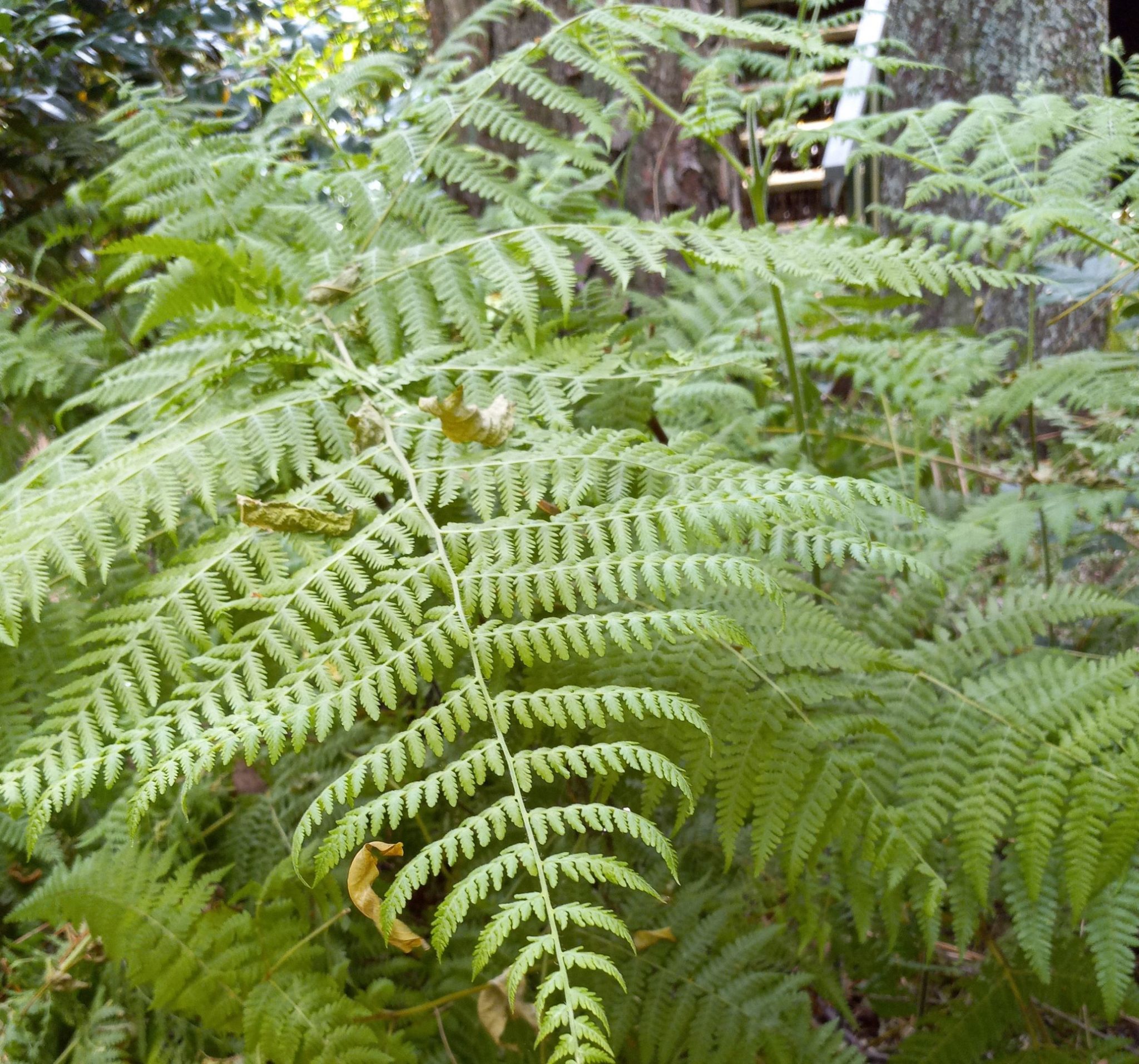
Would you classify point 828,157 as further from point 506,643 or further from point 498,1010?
point 498,1010

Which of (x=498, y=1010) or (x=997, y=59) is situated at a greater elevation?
(x=997, y=59)

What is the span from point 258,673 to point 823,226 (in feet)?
4.05

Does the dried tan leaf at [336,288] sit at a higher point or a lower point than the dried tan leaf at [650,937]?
higher

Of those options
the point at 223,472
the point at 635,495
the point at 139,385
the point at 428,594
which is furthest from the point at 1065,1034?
Answer: the point at 139,385

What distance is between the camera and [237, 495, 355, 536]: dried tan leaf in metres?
1.20

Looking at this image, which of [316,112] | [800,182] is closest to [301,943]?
[316,112]

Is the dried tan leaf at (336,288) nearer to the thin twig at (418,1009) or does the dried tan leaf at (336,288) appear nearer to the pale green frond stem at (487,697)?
the pale green frond stem at (487,697)

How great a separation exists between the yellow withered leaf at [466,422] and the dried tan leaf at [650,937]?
831 mm

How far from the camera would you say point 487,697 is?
39.2 inches

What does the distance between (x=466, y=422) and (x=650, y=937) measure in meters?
0.91

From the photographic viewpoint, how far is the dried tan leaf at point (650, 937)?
1417 millimetres

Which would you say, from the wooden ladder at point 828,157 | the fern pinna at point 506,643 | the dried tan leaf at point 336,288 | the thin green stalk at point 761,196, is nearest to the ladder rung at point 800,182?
the wooden ladder at point 828,157

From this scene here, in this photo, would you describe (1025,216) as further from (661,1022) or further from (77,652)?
(77,652)

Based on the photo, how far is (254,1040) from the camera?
1278 mm
